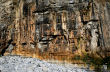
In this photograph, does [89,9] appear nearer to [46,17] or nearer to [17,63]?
[46,17]

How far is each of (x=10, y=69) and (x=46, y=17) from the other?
7.30 metres

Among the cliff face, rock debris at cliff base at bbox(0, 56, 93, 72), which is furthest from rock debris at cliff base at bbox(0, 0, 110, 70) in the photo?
rock debris at cliff base at bbox(0, 56, 93, 72)

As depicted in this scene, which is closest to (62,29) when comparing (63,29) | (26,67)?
(63,29)

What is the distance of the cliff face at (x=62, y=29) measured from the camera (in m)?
16.7

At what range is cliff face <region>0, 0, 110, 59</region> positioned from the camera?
54.6 ft

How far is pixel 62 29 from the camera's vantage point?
17.1 metres

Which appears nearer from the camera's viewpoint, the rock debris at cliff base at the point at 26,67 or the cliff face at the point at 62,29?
the rock debris at cliff base at the point at 26,67

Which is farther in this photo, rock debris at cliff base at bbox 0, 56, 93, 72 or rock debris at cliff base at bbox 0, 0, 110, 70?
rock debris at cliff base at bbox 0, 0, 110, 70

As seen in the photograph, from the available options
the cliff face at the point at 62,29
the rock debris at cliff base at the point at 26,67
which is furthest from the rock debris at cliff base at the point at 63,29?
the rock debris at cliff base at the point at 26,67

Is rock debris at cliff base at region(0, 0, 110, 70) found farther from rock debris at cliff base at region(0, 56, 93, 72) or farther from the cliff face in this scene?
rock debris at cliff base at region(0, 56, 93, 72)

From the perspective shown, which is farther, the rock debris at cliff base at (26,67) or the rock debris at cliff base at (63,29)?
the rock debris at cliff base at (63,29)

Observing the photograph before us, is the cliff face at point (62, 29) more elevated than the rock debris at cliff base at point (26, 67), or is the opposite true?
the cliff face at point (62, 29)

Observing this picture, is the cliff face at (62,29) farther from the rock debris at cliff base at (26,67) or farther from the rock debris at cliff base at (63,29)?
the rock debris at cliff base at (26,67)

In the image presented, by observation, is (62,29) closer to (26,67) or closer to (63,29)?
(63,29)
